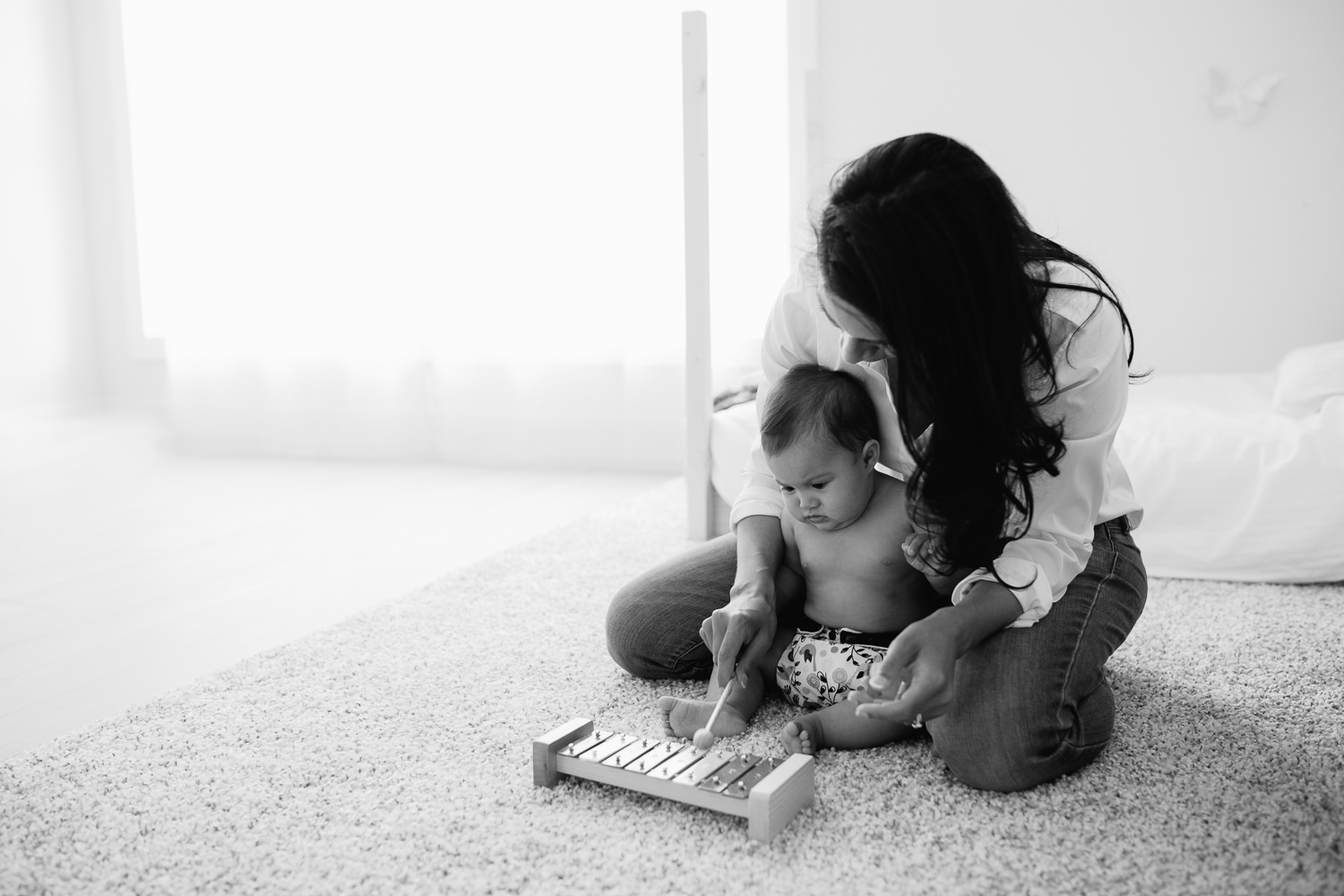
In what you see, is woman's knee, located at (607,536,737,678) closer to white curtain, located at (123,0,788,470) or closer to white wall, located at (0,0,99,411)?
white curtain, located at (123,0,788,470)

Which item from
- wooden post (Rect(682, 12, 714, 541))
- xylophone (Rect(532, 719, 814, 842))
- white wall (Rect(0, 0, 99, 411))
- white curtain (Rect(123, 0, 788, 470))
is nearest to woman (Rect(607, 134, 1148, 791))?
xylophone (Rect(532, 719, 814, 842))

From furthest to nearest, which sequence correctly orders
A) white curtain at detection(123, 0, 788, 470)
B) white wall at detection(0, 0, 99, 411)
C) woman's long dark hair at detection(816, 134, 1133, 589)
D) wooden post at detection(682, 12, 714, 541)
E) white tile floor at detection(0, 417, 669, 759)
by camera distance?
white wall at detection(0, 0, 99, 411)
white curtain at detection(123, 0, 788, 470)
wooden post at detection(682, 12, 714, 541)
white tile floor at detection(0, 417, 669, 759)
woman's long dark hair at detection(816, 134, 1133, 589)

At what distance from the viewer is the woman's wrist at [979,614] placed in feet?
3.20

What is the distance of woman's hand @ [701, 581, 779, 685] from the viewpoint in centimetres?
111

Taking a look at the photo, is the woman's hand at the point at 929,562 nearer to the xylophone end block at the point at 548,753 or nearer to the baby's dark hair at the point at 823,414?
the baby's dark hair at the point at 823,414

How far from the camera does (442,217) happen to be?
9.92 ft

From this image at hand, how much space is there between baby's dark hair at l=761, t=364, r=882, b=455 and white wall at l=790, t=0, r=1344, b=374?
5.09ft

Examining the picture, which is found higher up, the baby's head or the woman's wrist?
the baby's head

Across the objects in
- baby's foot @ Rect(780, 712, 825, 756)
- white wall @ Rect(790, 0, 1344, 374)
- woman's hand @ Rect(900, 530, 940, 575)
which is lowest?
baby's foot @ Rect(780, 712, 825, 756)

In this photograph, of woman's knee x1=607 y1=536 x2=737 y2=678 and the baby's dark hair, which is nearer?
the baby's dark hair

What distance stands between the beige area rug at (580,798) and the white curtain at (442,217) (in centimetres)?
151

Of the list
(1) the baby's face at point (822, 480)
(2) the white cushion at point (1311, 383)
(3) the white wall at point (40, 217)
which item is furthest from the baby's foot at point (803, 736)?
(3) the white wall at point (40, 217)

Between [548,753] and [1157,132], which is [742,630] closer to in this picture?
[548,753]

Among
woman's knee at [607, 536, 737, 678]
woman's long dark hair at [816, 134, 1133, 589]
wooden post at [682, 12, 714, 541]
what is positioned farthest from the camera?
wooden post at [682, 12, 714, 541]
